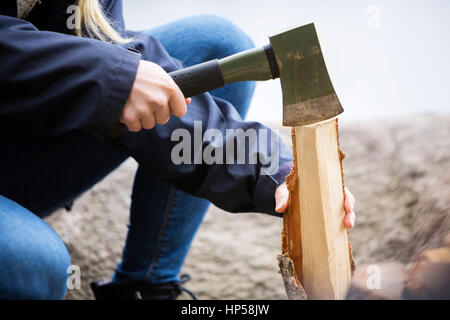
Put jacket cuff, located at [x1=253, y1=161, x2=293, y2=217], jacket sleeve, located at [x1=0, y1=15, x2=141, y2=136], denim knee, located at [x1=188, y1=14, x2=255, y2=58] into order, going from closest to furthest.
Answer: jacket sleeve, located at [x1=0, y1=15, x2=141, y2=136]
jacket cuff, located at [x1=253, y1=161, x2=293, y2=217]
denim knee, located at [x1=188, y1=14, x2=255, y2=58]

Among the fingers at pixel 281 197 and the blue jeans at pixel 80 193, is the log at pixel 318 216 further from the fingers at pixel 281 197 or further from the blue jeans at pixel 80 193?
the blue jeans at pixel 80 193

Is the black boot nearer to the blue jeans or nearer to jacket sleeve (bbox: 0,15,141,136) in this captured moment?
the blue jeans

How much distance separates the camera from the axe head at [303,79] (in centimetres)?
51

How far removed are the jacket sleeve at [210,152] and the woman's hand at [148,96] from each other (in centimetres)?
14

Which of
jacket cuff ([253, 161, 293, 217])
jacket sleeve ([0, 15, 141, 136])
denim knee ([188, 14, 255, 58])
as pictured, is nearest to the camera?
jacket sleeve ([0, 15, 141, 136])

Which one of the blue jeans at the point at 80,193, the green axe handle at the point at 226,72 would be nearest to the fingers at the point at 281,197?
the green axe handle at the point at 226,72

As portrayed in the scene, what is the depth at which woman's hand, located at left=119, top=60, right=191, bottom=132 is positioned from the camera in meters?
0.51

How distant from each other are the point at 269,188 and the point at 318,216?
106 mm

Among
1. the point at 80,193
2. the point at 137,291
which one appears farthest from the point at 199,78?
the point at 137,291

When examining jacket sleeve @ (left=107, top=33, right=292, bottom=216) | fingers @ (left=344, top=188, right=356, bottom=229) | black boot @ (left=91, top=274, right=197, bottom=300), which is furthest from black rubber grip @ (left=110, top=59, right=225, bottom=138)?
black boot @ (left=91, top=274, right=197, bottom=300)

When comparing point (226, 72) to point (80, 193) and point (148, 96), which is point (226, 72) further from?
point (80, 193)

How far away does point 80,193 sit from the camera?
2.60ft
